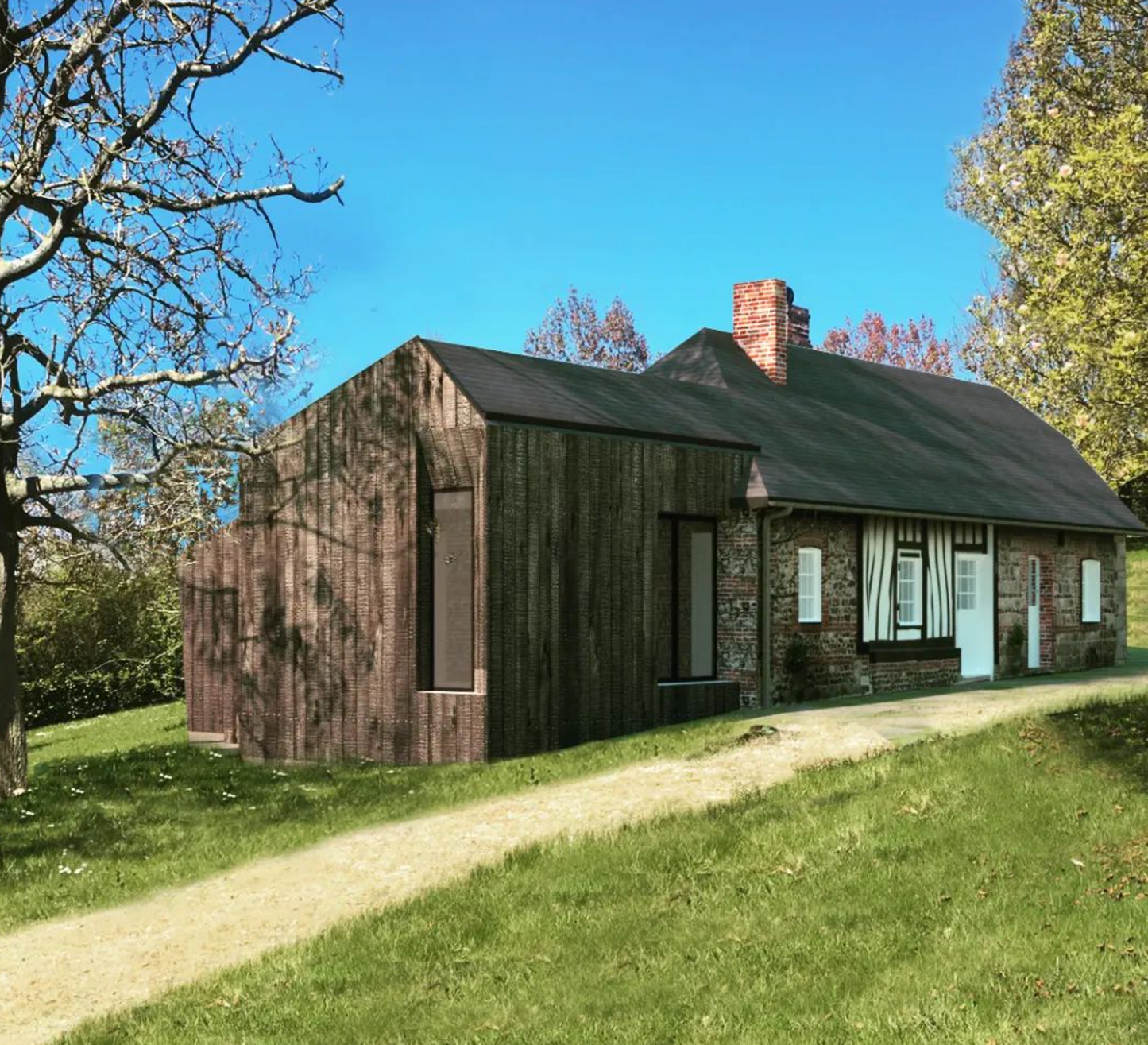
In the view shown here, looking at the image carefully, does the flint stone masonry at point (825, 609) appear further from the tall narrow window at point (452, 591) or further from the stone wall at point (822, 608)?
the tall narrow window at point (452, 591)

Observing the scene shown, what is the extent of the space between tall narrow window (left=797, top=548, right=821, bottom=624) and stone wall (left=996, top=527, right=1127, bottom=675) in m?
5.74

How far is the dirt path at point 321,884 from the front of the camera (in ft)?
31.1

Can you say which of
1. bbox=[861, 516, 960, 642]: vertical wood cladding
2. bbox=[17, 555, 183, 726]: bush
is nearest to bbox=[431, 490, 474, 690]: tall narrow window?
bbox=[861, 516, 960, 642]: vertical wood cladding

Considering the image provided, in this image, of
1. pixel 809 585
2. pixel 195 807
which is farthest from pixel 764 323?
pixel 195 807

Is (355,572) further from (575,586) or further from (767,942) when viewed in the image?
(767,942)

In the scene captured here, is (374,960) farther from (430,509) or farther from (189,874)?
(430,509)

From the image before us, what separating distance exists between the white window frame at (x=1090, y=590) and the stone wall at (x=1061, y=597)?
4.9 inches

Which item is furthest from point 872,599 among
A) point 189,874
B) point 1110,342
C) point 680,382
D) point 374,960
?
point 374,960

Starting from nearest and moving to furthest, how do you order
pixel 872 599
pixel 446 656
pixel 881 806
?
pixel 881 806
pixel 446 656
pixel 872 599

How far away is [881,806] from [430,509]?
25.5 ft

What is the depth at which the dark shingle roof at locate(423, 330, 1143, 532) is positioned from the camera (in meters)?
19.2

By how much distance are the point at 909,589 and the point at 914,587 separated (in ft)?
0.54

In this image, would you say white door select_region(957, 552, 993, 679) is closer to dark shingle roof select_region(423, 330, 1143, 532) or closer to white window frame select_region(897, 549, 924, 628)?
dark shingle roof select_region(423, 330, 1143, 532)

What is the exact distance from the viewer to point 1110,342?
1549 cm
